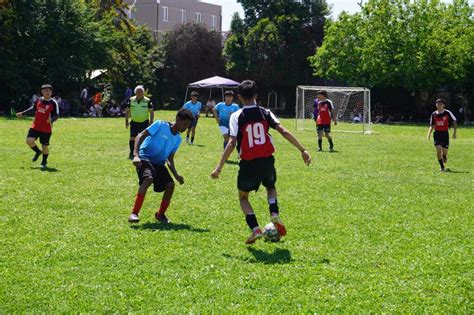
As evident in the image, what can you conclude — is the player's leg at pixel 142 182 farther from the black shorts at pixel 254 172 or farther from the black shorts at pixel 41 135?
the black shorts at pixel 41 135

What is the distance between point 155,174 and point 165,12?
194 ft

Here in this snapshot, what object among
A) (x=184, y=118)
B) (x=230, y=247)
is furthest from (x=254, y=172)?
(x=184, y=118)

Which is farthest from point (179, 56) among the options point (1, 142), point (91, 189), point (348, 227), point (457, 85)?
point (348, 227)

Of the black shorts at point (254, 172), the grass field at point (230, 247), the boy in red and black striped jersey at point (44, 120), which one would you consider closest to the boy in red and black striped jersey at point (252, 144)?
the black shorts at point (254, 172)

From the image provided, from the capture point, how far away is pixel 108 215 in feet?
29.5

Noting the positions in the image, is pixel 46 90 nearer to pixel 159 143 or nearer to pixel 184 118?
pixel 159 143

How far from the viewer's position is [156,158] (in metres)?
8.62

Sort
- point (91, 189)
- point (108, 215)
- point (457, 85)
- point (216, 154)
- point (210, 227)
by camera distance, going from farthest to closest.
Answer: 1. point (457, 85)
2. point (216, 154)
3. point (91, 189)
4. point (108, 215)
5. point (210, 227)

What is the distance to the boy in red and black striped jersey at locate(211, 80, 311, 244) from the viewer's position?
7348 millimetres

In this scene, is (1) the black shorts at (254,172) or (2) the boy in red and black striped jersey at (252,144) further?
(1) the black shorts at (254,172)

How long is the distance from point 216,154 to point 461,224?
10.3 metres

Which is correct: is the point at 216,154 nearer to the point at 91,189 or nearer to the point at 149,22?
the point at 91,189

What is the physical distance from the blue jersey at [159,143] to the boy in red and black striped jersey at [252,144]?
4.52ft

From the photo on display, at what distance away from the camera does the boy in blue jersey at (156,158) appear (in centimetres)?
842
